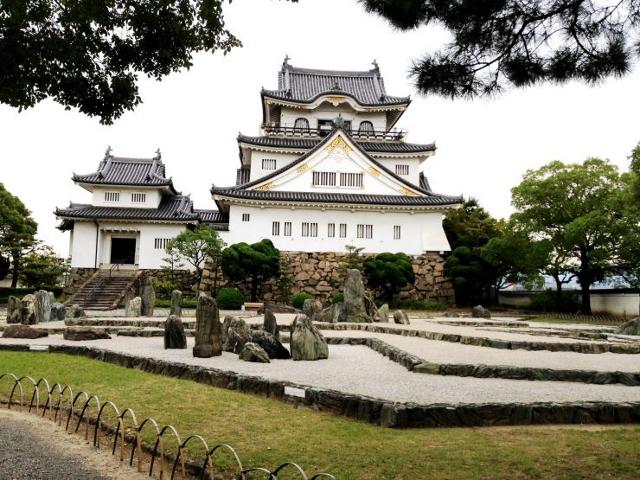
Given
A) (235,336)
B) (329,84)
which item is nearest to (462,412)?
(235,336)

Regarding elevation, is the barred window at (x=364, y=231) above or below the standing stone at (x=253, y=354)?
above

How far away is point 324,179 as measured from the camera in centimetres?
3694

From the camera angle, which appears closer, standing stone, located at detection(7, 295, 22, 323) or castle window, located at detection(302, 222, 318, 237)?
standing stone, located at detection(7, 295, 22, 323)

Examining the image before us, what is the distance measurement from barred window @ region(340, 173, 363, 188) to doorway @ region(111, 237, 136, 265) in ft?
47.6

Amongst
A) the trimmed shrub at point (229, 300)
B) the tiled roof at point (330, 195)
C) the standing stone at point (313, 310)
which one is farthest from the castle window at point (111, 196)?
the standing stone at point (313, 310)

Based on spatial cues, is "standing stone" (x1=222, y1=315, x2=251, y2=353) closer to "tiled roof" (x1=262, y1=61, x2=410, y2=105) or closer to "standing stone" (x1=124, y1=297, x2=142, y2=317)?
"standing stone" (x1=124, y1=297, x2=142, y2=317)

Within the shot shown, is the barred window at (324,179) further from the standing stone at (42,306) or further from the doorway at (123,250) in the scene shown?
the standing stone at (42,306)

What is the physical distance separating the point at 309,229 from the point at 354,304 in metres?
15.8

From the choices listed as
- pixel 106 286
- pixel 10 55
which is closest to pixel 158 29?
pixel 10 55

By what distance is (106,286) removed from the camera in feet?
104

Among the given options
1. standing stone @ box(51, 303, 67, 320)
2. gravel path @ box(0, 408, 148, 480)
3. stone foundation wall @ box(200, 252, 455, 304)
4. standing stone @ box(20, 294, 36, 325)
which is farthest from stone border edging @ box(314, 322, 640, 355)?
stone foundation wall @ box(200, 252, 455, 304)

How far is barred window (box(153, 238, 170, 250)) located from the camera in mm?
35844

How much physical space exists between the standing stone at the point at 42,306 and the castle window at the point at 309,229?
1807 cm

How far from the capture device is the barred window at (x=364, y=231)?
120ft
